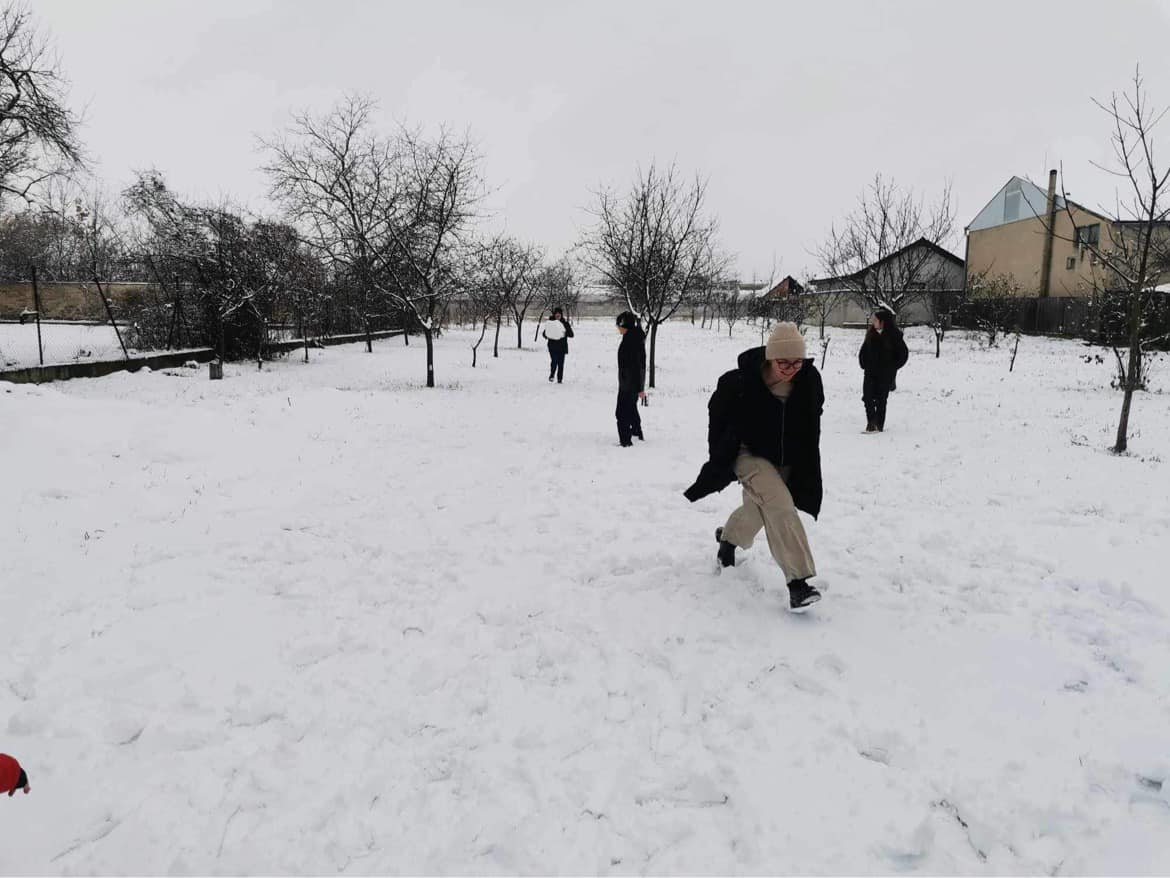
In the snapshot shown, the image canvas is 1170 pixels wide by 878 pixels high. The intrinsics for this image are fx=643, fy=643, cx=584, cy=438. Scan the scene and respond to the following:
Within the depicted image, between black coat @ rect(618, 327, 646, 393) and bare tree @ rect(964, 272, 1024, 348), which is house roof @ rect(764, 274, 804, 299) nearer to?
bare tree @ rect(964, 272, 1024, 348)

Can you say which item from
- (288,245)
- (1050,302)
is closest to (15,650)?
(288,245)

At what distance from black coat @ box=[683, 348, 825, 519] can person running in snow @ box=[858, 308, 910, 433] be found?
19.1 feet

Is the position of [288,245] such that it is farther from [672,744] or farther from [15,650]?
[672,744]

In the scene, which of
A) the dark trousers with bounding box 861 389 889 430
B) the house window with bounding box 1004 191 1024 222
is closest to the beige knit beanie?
the dark trousers with bounding box 861 389 889 430

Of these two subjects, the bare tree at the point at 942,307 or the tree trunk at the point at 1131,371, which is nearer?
the tree trunk at the point at 1131,371

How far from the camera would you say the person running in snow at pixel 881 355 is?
29.8 ft

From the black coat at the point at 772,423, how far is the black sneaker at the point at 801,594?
43cm

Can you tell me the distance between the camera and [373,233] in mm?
17938

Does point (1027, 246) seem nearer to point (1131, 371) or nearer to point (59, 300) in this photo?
point (1131, 371)

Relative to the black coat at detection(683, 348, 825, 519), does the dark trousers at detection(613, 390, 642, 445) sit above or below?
below

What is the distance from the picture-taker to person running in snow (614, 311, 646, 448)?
A: 8.36 meters

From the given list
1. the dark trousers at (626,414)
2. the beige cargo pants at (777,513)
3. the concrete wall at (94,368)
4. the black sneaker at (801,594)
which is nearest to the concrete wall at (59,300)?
the concrete wall at (94,368)

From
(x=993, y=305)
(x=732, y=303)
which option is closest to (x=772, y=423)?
(x=993, y=305)

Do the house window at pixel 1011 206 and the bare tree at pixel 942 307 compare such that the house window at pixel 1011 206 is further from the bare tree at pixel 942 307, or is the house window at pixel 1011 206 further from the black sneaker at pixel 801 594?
the black sneaker at pixel 801 594
